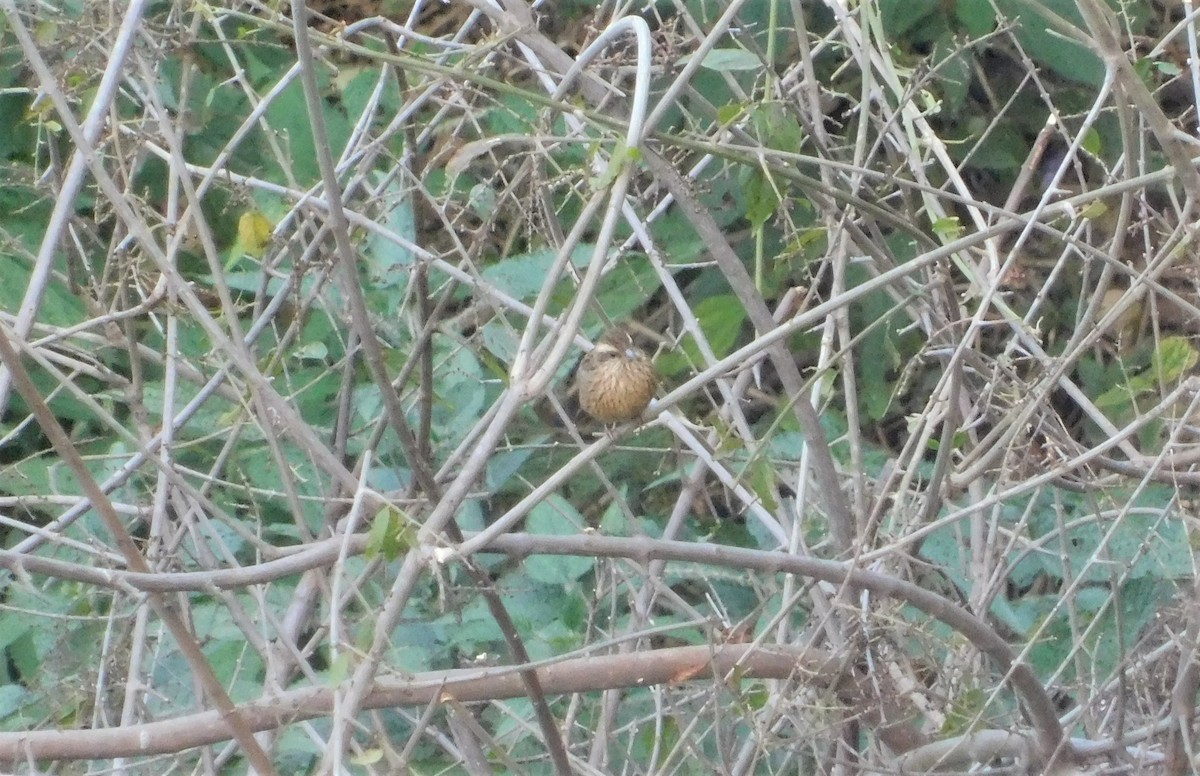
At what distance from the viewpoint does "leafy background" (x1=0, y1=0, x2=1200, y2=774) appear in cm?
165

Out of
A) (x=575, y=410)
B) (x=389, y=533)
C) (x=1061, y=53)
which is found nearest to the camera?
(x=389, y=533)

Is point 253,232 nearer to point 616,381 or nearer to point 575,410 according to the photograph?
point 616,381

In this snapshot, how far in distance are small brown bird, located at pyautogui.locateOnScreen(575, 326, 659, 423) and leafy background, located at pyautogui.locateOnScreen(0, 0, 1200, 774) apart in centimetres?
8

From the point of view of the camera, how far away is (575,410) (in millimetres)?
3354

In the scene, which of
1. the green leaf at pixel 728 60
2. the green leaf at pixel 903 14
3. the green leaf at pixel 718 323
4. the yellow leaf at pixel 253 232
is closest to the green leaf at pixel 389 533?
the green leaf at pixel 728 60

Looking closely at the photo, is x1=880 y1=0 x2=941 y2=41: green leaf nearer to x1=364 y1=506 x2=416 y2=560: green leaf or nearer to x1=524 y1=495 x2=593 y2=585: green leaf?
x1=524 y1=495 x2=593 y2=585: green leaf

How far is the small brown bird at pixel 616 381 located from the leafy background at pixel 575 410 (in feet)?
0.27

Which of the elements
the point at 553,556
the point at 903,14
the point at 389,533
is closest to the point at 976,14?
the point at 903,14

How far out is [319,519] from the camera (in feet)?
8.82

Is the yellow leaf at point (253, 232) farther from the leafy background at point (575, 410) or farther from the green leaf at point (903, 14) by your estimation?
the green leaf at point (903, 14)

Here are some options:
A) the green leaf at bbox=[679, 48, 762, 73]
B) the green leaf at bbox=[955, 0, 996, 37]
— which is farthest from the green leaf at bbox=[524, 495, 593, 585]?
the green leaf at bbox=[955, 0, 996, 37]

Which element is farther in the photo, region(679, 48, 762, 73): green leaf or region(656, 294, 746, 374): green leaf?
region(656, 294, 746, 374): green leaf

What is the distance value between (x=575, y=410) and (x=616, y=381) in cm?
101

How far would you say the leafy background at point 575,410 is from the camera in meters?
1.65
